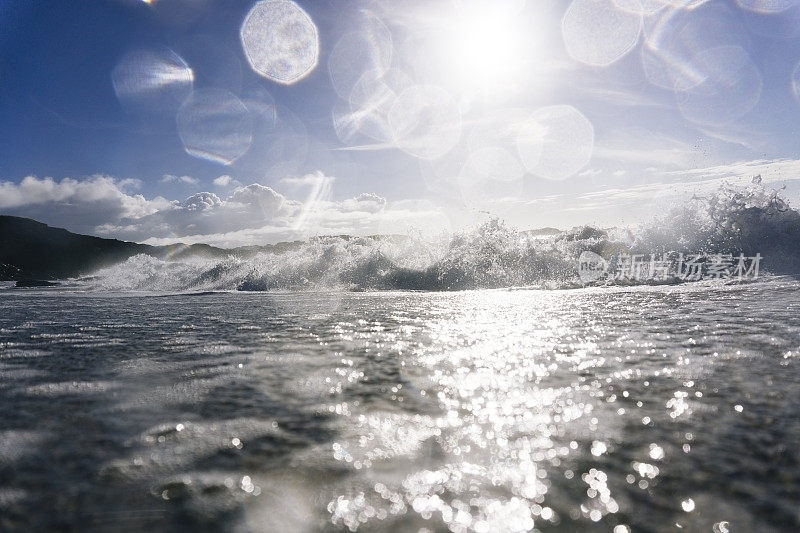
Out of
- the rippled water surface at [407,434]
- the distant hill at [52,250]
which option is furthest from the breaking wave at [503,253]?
the distant hill at [52,250]

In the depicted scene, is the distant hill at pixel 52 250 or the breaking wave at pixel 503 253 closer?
the breaking wave at pixel 503 253

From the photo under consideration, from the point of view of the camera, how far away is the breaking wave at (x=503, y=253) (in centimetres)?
2042

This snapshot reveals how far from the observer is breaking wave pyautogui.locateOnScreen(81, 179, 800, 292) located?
20.4m

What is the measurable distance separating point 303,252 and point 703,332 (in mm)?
20994

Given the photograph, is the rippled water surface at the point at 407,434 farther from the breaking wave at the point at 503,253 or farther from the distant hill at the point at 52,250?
the distant hill at the point at 52,250

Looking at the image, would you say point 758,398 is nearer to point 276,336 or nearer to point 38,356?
point 276,336

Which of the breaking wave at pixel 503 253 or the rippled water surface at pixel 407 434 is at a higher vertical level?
the breaking wave at pixel 503 253

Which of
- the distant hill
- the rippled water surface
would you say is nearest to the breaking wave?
the rippled water surface

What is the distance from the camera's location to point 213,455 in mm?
2557

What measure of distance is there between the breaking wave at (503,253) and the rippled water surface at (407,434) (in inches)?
563

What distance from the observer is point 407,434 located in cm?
288

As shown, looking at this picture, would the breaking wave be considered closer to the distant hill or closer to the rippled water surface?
the rippled water surface

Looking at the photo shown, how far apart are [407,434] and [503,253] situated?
19.8 metres

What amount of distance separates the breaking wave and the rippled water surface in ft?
46.9
